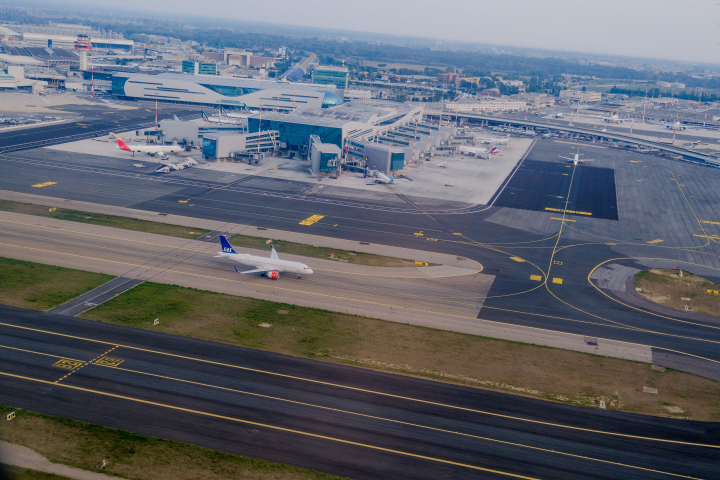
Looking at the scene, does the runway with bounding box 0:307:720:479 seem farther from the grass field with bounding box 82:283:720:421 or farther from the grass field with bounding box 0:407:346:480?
the grass field with bounding box 82:283:720:421

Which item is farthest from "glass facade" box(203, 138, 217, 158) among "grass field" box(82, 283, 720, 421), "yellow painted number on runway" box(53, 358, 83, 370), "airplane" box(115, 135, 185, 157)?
"yellow painted number on runway" box(53, 358, 83, 370)

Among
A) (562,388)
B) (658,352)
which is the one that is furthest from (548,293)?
(562,388)

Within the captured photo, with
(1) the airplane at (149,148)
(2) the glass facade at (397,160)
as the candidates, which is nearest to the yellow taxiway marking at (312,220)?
(2) the glass facade at (397,160)

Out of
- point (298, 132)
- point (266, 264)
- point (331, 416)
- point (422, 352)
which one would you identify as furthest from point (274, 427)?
point (298, 132)

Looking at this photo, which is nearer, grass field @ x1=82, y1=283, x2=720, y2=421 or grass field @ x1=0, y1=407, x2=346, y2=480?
grass field @ x1=0, y1=407, x2=346, y2=480

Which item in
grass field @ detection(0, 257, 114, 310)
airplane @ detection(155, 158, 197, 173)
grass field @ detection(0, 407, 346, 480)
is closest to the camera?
grass field @ detection(0, 407, 346, 480)

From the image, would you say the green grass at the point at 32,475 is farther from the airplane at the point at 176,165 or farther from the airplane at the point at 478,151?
the airplane at the point at 478,151

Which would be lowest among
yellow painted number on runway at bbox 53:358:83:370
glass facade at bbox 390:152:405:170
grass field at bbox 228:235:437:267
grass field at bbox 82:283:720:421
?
yellow painted number on runway at bbox 53:358:83:370
